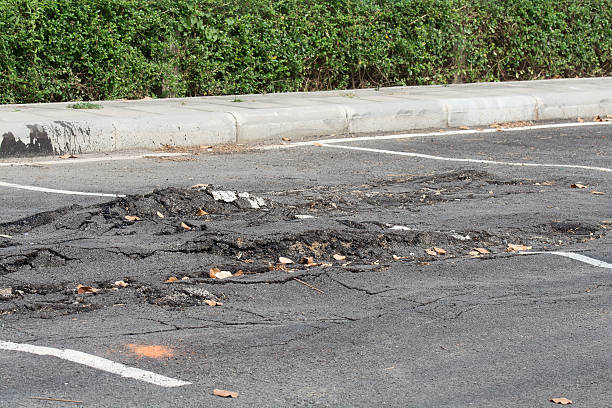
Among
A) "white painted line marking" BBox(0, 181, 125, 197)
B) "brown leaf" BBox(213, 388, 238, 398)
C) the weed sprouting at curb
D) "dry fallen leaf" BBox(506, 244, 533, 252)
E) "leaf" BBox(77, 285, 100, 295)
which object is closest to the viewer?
"brown leaf" BBox(213, 388, 238, 398)

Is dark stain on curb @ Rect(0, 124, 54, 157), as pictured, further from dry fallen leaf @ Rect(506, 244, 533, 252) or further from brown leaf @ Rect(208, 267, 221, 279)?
dry fallen leaf @ Rect(506, 244, 533, 252)

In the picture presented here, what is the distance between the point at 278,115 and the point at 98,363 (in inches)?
290

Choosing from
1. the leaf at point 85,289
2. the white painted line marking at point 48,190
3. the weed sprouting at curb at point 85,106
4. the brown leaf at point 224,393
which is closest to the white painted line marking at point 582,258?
the leaf at point 85,289

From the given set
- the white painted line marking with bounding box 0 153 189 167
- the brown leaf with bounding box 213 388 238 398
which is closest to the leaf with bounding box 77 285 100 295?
the brown leaf with bounding box 213 388 238 398

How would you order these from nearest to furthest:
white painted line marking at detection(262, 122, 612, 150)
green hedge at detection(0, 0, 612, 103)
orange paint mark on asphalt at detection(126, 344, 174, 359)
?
orange paint mark on asphalt at detection(126, 344, 174, 359) < white painted line marking at detection(262, 122, 612, 150) < green hedge at detection(0, 0, 612, 103)

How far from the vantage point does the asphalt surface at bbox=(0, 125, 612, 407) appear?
13.3 ft

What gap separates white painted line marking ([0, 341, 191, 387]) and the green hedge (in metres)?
7.74

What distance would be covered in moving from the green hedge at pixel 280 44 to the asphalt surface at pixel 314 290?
3.45 meters

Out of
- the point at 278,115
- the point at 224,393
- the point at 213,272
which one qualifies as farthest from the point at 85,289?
the point at 278,115

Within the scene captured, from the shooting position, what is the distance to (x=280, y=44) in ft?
44.0

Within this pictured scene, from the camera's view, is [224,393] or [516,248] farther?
[516,248]

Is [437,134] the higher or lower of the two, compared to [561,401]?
higher

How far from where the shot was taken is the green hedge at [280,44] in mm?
11742

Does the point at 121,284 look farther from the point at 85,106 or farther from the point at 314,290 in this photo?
the point at 85,106
